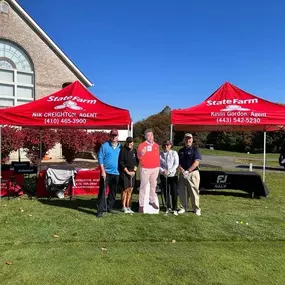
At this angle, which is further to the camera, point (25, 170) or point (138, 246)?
point (25, 170)

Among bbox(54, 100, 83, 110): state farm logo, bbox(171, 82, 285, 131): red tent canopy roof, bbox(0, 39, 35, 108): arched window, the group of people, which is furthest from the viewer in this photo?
bbox(0, 39, 35, 108): arched window

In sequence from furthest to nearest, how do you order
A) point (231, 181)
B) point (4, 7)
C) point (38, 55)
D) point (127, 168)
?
point (38, 55) < point (4, 7) < point (231, 181) < point (127, 168)

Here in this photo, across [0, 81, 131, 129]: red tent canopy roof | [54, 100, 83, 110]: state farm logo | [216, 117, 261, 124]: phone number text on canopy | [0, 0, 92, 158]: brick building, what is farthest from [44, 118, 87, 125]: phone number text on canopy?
[0, 0, 92, 158]: brick building

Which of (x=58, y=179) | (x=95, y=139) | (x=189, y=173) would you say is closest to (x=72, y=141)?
(x=95, y=139)

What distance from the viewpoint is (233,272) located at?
192 inches

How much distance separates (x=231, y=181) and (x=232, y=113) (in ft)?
7.60

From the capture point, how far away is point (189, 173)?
319 inches

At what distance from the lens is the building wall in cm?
2683

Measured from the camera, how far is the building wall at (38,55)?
2683cm

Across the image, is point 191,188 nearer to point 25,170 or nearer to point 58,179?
point 58,179

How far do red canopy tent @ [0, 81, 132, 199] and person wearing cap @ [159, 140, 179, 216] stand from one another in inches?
58.7

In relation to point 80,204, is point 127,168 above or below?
above

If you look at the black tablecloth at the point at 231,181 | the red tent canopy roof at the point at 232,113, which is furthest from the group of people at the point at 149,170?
the black tablecloth at the point at 231,181

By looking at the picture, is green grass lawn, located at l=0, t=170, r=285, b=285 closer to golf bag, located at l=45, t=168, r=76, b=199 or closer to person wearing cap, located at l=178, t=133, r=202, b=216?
person wearing cap, located at l=178, t=133, r=202, b=216
